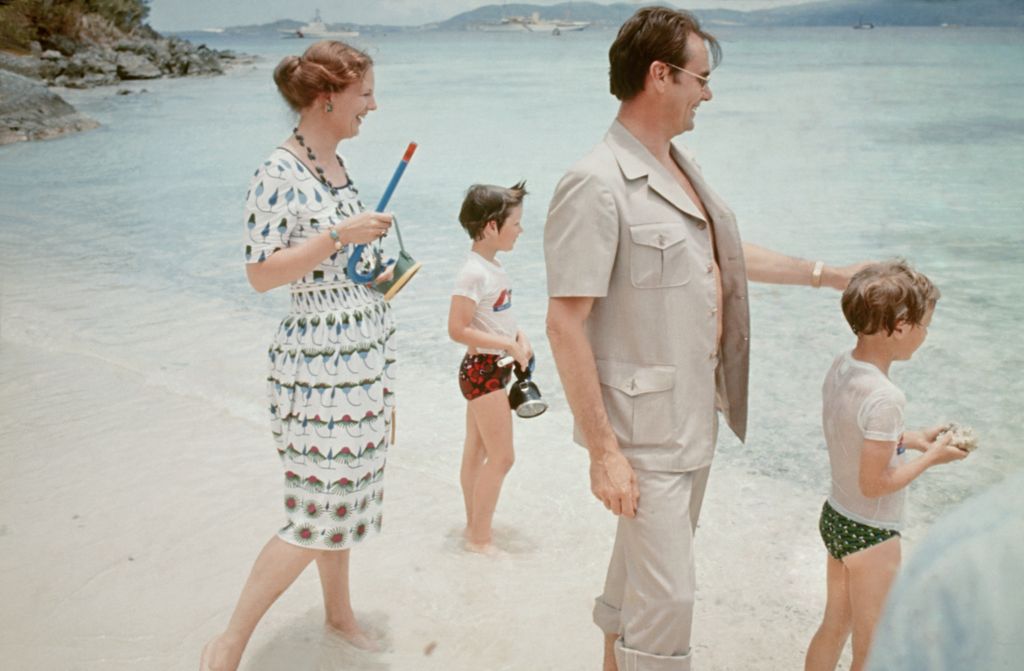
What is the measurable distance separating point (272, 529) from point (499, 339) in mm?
1196

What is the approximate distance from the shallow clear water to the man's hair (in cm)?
100

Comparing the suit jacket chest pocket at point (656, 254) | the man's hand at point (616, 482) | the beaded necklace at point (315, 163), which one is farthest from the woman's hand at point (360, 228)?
the man's hand at point (616, 482)

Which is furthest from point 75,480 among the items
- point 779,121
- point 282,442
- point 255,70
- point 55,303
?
point 255,70

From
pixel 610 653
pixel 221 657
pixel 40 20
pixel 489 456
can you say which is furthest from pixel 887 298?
pixel 40 20

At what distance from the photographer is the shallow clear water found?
19.3ft

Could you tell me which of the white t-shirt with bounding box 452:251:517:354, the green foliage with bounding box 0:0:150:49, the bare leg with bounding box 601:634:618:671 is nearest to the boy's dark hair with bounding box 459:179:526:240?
the white t-shirt with bounding box 452:251:517:354

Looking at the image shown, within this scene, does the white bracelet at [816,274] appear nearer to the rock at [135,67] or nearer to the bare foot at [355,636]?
the bare foot at [355,636]

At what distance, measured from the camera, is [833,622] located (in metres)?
2.65

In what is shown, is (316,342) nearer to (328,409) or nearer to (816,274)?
(328,409)

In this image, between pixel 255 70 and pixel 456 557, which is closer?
Answer: pixel 456 557

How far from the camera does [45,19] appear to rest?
37.2 meters

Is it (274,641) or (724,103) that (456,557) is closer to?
(274,641)

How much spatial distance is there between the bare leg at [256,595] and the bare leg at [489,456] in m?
0.93

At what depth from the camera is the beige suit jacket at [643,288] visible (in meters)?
2.35
